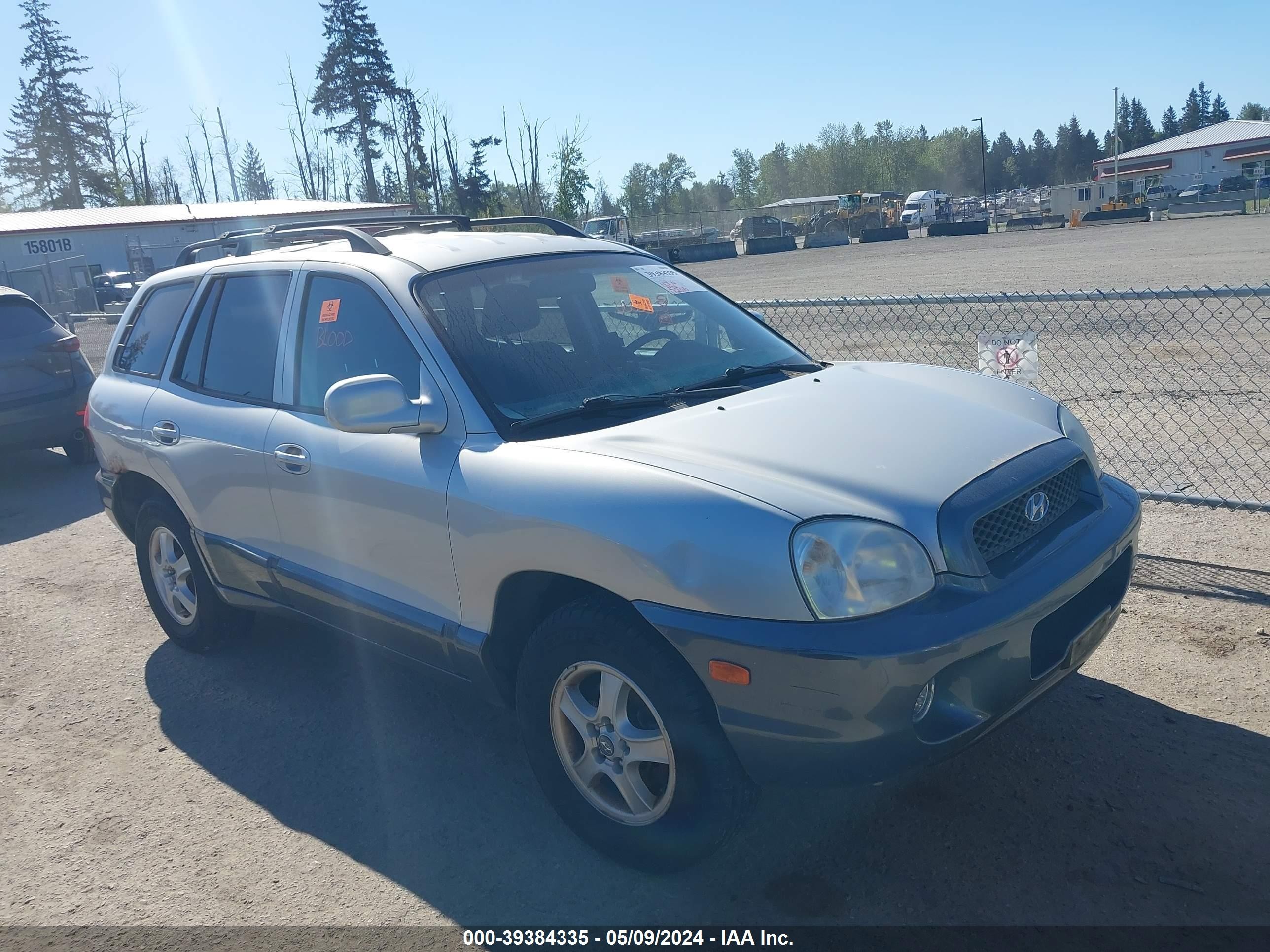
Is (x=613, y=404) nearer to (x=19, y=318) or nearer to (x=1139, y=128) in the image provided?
(x=19, y=318)

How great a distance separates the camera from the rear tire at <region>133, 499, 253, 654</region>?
4.79 metres

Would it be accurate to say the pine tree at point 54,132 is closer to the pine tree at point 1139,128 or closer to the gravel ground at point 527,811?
the gravel ground at point 527,811

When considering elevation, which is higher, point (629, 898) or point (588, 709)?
point (588, 709)

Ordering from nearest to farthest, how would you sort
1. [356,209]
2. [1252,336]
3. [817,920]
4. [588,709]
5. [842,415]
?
[817,920]
[588,709]
[842,415]
[1252,336]
[356,209]

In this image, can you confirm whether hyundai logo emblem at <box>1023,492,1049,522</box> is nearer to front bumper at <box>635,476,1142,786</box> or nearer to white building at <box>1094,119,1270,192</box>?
front bumper at <box>635,476,1142,786</box>

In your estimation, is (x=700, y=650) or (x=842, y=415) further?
(x=842, y=415)

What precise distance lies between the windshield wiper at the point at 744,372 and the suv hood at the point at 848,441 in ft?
0.52

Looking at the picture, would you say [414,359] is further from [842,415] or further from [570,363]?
[842,415]

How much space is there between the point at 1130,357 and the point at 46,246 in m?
47.0

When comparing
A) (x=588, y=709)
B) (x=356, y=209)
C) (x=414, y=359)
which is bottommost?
(x=588, y=709)

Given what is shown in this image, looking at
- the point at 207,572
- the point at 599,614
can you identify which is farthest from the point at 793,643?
the point at 207,572

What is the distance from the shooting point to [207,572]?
4.67m

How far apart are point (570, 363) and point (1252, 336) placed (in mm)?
10848

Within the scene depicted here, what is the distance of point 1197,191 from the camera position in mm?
68812
